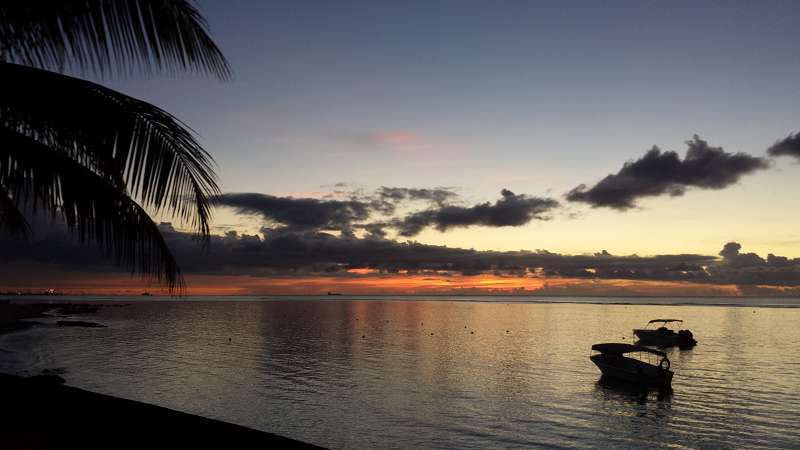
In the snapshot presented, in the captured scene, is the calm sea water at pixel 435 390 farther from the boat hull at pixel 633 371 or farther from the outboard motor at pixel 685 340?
the outboard motor at pixel 685 340

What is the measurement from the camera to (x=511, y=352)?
73875 mm

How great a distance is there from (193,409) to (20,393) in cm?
3089

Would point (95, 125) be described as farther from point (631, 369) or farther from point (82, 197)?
point (631, 369)

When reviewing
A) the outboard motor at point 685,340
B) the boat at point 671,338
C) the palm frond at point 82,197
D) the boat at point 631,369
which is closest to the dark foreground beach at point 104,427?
the palm frond at point 82,197

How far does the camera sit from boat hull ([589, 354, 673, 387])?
1818 inches

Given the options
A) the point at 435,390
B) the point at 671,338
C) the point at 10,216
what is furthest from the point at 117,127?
the point at 671,338

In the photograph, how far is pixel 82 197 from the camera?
23.1ft

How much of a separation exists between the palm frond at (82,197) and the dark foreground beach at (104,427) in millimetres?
1847

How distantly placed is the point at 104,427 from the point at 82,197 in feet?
9.76

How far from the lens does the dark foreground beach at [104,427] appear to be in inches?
247

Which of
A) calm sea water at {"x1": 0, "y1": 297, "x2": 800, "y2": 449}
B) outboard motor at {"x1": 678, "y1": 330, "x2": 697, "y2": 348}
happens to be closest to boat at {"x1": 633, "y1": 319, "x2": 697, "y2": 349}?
outboard motor at {"x1": 678, "y1": 330, "x2": 697, "y2": 348}

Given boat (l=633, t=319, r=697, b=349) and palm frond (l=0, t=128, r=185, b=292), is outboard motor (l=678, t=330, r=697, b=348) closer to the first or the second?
boat (l=633, t=319, r=697, b=349)

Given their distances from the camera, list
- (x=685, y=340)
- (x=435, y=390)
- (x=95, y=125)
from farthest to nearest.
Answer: (x=685, y=340) → (x=435, y=390) → (x=95, y=125)

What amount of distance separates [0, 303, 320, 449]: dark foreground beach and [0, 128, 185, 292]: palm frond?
1.85 m
